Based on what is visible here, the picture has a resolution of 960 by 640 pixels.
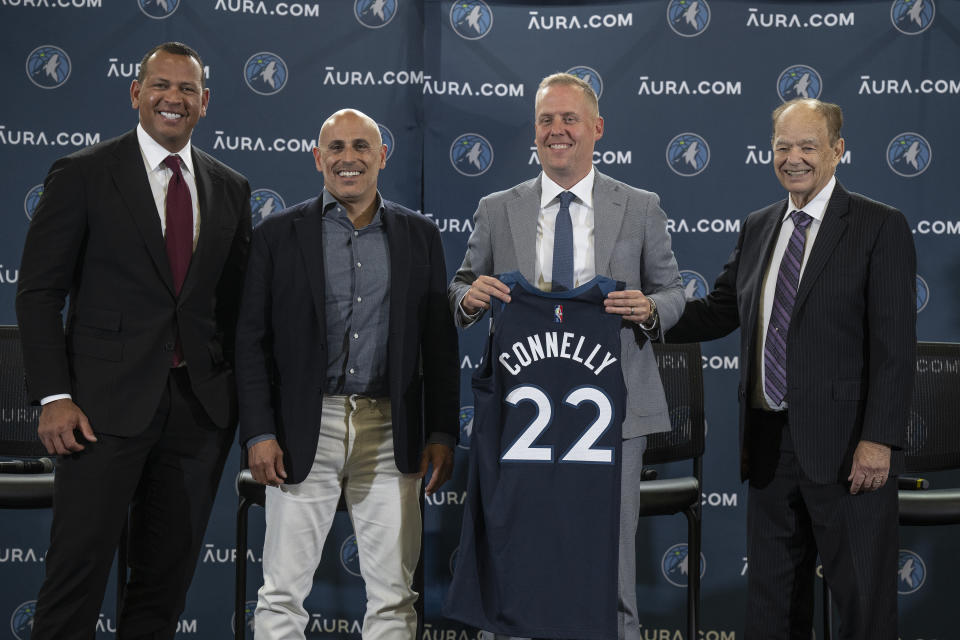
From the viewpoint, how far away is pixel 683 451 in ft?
12.4

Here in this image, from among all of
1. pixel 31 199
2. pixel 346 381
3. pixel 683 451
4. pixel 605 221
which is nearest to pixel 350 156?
pixel 346 381

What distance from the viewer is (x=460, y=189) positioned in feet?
14.1

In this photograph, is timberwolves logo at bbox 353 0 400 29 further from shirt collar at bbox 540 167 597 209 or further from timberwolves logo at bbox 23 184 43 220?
shirt collar at bbox 540 167 597 209

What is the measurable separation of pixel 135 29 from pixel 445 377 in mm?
2625

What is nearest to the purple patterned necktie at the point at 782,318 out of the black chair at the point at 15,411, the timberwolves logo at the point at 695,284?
the timberwolves logo at the point at 695,284

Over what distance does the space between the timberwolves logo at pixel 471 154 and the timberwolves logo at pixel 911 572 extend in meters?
2.69

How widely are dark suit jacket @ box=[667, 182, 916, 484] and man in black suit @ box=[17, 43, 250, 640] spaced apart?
1856 millimetres

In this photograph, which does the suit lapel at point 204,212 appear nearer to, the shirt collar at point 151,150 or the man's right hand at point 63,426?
the shirt collar at point 151,150

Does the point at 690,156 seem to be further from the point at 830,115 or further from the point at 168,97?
Result: the point at 168,97

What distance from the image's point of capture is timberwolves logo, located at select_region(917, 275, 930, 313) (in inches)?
163

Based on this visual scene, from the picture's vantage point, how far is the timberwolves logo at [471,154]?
4273 mm

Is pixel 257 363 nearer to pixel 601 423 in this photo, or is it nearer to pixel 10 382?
pixel 601 423

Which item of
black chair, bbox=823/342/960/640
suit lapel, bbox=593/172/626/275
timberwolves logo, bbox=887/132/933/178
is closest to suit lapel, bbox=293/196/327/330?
suit lapel, bbox=593/172/626/275

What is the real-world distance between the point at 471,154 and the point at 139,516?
7.46 ft
